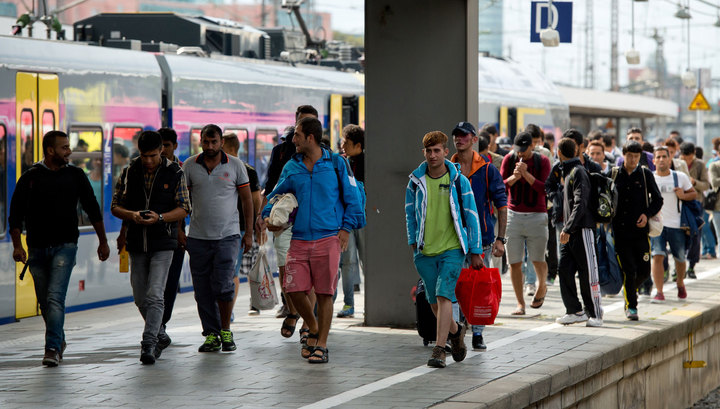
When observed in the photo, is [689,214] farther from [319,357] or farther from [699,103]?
[699,103]

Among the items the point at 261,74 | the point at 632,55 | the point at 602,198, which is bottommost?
the point at 602,198

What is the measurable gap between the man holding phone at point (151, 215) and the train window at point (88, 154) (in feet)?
13.2

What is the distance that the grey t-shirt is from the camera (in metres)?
9.48

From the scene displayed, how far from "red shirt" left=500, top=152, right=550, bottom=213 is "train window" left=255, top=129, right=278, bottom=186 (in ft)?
17.0

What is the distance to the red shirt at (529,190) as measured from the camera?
40.1ft

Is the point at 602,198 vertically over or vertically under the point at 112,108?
under

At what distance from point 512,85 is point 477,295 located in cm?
1610

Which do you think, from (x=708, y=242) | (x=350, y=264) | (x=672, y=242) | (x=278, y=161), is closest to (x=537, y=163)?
(x=350, y=264)

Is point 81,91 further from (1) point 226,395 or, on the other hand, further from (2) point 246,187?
(1) point 226,395

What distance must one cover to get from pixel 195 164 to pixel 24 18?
30.8 feet

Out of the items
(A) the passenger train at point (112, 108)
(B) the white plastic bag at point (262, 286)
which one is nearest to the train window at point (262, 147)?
(A) the passenger train at point (112, 108)

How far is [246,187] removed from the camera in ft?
31.7

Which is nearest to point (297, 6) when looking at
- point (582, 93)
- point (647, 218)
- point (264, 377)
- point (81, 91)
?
point (81, 91)

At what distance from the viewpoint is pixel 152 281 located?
906 cm
